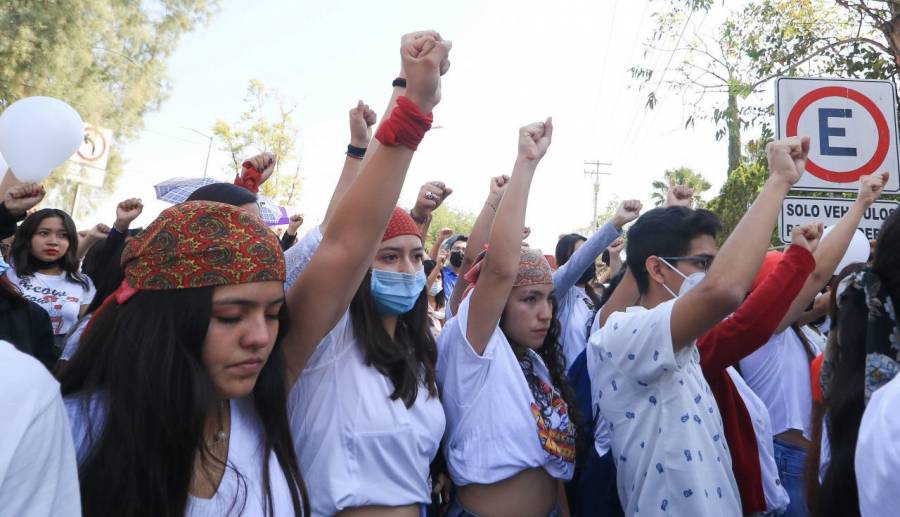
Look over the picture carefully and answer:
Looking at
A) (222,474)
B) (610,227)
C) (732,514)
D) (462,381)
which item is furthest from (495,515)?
(610,227)

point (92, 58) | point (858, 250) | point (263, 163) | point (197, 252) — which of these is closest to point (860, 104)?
point (858, 250)

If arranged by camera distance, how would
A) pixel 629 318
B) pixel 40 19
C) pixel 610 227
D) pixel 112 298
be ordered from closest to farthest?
pixel 112 298
pixel 629 318
pixel 610 227
pixel 40 19

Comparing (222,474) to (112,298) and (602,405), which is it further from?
(602,405)

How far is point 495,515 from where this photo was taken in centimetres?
265

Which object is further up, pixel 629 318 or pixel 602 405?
pixel 629 318

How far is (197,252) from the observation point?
64.9 inches

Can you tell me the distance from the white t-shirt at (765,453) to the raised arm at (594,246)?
121 centimetres

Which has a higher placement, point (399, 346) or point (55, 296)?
point (399, 346)

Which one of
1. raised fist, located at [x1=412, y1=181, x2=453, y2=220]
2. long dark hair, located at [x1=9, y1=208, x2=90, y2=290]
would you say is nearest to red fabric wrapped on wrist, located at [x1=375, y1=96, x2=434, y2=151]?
raised fist, located at [x1=412, y1=181, x2=453, y2=220]

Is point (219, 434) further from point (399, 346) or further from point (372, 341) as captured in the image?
point (399, 346)

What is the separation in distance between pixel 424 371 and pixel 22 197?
89.2 inches

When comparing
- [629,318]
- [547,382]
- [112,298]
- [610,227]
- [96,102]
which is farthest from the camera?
[96,102]

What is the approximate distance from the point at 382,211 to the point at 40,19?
20.2m

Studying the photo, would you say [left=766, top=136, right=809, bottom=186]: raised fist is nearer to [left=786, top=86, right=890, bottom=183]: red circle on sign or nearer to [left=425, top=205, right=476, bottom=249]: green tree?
[left=786, top=86, right=890, bottom=183]: red circle on sign
